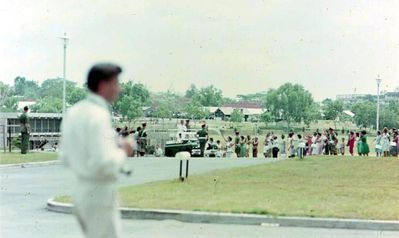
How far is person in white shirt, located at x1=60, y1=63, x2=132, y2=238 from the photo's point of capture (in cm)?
463

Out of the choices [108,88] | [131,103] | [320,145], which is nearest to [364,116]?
[320,145]

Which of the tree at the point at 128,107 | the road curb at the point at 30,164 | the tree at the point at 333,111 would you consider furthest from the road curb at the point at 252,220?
the tree at the point at 333,111

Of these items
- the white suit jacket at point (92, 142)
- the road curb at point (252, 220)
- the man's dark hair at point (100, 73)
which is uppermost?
the man's dark hair at point (100, 73)

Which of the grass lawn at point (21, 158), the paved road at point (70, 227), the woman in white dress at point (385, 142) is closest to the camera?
the paved road at point (70, 227)

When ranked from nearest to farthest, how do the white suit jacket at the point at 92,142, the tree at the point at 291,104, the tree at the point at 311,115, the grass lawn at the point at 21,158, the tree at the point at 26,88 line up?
the white suit jacket at the point at 92,142 < the grass lawn at the point at 21,158 < the tree at the point at 26,88 < the tree at the point at 311,115 < the tree at the point at 291,104

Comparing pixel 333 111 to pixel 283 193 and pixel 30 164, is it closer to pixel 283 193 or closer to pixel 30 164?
pixel 30 164

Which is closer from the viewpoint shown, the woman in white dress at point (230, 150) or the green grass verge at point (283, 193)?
the green grass verge at point (283, 193)

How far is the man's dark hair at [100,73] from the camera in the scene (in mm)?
4898

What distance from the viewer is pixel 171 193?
47.6 feet

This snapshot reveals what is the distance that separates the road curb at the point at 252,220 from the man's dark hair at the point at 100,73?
687 centimetres

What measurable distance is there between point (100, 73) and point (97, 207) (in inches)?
34.5

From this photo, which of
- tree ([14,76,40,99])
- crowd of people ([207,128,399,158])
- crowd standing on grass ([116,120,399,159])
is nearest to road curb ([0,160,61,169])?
crowd standing on grass ([116,120,399,159])

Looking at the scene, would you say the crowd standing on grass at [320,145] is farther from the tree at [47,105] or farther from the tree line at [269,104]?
the tree at [47,105]

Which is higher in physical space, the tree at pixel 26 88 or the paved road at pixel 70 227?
the tree at pixel 26 88
